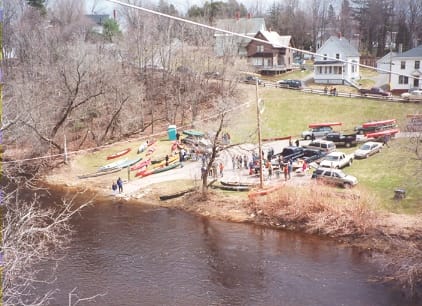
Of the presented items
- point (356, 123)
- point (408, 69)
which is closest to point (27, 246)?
point (356, 123)

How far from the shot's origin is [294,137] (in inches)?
1652

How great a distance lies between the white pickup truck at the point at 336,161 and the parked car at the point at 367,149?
1.52 m

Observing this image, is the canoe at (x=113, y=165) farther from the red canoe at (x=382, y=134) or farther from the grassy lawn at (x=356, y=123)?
the red canoe at (x=382, y=134)

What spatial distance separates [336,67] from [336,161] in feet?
93.7

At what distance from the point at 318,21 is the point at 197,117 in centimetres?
5301

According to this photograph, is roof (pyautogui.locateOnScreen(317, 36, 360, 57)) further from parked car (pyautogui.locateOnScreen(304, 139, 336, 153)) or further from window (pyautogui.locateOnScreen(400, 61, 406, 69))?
parked car (pyautogui.locateOnScreen(304, 139, 336, 153))

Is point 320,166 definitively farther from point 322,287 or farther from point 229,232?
point 322,287

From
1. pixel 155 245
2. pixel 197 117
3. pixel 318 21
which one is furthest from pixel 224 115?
pixel 318 21

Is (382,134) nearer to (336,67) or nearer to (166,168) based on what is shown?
(166,168)

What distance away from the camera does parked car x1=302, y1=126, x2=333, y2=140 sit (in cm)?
3994

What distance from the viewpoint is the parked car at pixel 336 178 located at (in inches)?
1118

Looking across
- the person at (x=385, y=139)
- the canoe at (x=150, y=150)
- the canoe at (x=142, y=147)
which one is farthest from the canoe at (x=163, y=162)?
the person at (x=385, y=139)

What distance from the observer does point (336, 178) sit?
28578 mm

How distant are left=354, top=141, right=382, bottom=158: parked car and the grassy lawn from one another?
0.49 m
